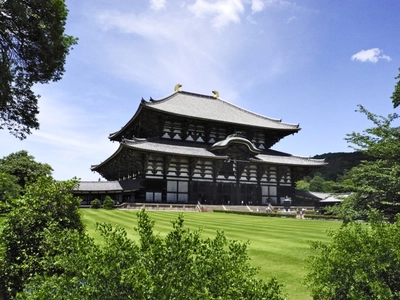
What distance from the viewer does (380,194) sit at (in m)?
9.12

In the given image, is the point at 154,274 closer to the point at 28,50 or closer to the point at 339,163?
the point at 28,50

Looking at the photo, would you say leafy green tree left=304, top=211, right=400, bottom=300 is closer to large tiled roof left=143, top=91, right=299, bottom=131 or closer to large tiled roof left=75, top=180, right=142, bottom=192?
large tiled roof left=75, top=180, right=142, bottom=192

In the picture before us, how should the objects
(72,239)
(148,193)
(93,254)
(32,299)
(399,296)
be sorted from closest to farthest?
(32,299) < (93,254) < (72,239) < (399,296) < (148,193)

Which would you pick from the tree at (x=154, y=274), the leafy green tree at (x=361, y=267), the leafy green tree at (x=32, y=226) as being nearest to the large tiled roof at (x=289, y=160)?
the leafy green tree at (x=361, y=267)

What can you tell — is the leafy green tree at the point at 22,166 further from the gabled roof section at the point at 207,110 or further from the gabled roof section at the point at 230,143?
the gabled roof section at the point at 230,143

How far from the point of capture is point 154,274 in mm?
3975

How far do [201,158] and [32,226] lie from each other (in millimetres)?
33980

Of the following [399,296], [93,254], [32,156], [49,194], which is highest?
[32,156]

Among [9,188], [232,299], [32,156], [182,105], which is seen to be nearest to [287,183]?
[182,105]

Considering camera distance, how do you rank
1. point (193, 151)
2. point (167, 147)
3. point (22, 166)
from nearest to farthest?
point (167, 147) → point (193, 151) → point (22, 166)

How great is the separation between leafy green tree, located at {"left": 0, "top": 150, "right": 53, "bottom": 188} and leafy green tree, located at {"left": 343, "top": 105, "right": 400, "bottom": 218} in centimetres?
4354

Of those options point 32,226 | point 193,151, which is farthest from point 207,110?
point 32,226

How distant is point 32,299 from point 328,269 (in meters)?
5.38

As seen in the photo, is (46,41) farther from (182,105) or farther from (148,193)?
(182,105)
